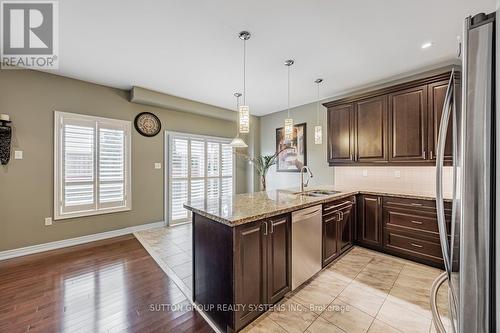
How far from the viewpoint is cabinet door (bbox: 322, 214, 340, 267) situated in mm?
2572

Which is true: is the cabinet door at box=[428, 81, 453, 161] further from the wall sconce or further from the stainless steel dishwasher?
the wall sconce

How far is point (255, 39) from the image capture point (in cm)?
242

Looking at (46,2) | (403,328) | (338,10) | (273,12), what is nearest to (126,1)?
(46,2)

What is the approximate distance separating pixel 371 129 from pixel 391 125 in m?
0.27

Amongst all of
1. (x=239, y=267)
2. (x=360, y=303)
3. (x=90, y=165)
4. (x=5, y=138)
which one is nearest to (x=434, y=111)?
(x=360, y=303)

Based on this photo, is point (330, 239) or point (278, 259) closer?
point (278, 259)

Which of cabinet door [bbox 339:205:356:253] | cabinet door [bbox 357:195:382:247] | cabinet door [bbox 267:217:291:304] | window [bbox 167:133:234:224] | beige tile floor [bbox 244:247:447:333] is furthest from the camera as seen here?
window [bbox 167:133:234:224]

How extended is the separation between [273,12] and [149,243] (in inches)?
144

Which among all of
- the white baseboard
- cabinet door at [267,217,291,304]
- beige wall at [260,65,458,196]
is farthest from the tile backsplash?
the white baseboard

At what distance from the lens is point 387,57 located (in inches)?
112

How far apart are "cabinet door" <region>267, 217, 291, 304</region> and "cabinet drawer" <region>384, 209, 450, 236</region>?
1.90m

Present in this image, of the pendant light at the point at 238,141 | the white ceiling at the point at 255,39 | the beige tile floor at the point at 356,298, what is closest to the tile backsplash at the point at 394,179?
the beige tile floor at the point at 356,298

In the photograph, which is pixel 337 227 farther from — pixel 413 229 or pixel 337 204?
pixel 413 229

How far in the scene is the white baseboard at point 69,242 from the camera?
2.98 meters
